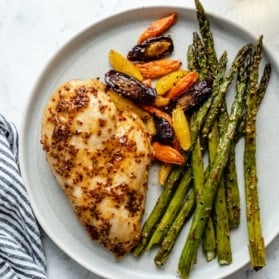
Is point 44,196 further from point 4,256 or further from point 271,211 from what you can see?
point 271,211

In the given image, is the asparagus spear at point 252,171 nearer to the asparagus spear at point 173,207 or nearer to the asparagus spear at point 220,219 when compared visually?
the asparagus spear at point 220,219

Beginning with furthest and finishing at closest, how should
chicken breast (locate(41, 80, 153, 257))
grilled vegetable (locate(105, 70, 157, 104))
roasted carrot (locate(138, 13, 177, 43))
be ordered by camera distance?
roasted carrot (locate(138, 13, 177, 43)) < grilled vegetable (locate(105, 70, 157, 104)) < chicken breast (locate(41, 80, 153, 257))

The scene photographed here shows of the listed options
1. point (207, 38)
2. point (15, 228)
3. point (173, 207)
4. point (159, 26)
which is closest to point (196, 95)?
point (207, 38)

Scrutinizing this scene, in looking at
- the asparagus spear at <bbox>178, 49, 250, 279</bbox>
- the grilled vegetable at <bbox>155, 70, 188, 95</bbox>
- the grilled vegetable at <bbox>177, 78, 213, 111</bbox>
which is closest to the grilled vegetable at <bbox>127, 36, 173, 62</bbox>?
the grilled vegetable at <bbox>155, 70, 188, 95</bbox>

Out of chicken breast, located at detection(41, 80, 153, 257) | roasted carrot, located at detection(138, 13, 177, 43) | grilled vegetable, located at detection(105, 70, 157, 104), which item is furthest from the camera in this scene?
roasted carrot, located at detection(138, 13, 177, 43)

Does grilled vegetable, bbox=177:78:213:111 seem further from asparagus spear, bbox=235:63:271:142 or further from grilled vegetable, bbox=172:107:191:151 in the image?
asparagus spear, bbox=235:63:271:142

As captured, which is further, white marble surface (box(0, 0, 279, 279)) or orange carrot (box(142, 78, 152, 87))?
white marble surface (box(0, 0, 279, 279))

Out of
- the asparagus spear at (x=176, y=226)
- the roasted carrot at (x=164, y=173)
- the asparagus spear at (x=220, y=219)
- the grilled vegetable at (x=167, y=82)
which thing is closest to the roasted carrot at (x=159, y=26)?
the grilled vegetable at (x=167, y=82)

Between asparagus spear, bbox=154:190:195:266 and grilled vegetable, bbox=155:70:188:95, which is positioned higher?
grilled vegetable, bbox=155:70:188:95

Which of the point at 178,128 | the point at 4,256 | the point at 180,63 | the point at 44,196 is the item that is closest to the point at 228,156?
the point at 178,128
